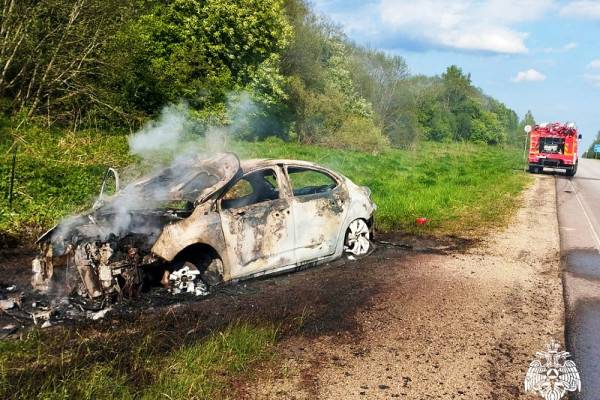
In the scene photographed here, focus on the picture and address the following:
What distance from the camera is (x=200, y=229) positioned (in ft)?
19.2

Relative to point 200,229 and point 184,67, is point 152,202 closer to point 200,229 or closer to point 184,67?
point 200,229

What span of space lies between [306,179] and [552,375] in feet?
15.6

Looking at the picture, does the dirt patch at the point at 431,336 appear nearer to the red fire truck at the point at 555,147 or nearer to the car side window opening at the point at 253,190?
the car side window opening at the point at 253,190

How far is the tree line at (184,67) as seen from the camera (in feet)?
48.1

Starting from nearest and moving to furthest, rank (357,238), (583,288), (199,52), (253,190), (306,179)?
(583,288) < (253,190) < (357,238) < (306,179) < (199,52)

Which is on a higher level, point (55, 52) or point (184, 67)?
point (184, 67)

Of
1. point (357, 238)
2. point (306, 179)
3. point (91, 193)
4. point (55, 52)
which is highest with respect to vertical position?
point (55, 52)

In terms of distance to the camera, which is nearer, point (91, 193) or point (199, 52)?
point (91, 193)

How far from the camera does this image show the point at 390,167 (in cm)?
2403

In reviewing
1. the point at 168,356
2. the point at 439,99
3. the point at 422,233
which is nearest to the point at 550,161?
the point at 422,233

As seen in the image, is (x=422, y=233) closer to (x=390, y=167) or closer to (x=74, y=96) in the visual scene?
(x=74, y=96)

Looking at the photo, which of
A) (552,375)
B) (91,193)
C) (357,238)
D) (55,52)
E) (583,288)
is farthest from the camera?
(55,52)

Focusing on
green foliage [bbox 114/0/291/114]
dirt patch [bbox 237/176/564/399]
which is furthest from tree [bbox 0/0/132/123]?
dirt patch [bbox 237/176/564/399]

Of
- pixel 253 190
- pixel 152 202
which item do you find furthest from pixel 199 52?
pixel 152 202
